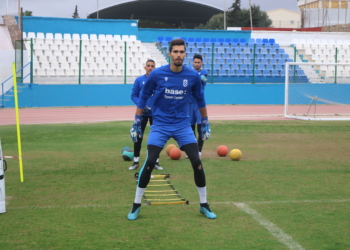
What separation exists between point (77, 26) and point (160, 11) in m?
27.5

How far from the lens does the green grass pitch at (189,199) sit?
16.3ft

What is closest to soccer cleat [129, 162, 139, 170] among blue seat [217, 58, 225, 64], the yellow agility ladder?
the yellow agility ladder

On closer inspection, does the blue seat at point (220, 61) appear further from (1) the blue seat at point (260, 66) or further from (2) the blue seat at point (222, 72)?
(1) the blue seat at point (260, 66)

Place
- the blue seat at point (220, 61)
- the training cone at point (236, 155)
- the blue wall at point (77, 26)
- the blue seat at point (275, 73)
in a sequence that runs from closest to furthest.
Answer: the training cone at point (236, 155) < the blue seat at point (220, 61) < the blue seat at point (275, 73) < the blue wall at point (77, 26)

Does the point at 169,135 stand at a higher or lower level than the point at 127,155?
higher

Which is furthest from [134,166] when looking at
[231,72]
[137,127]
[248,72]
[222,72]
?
[248,72]

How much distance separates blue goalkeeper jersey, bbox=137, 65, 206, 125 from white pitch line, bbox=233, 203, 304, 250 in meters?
1.41

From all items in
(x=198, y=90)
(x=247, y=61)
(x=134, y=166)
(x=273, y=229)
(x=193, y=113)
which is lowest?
(x=134, y=166)

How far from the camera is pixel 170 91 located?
573 centimetres

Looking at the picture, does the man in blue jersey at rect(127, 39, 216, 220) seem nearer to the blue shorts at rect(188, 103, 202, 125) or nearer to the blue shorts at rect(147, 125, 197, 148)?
the blue shorts at rect(147, 125, 197, 148)

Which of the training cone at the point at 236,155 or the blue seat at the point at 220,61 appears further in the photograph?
the blue seat at the point at 220,61

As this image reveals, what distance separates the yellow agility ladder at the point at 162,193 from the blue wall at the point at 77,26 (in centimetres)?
2738

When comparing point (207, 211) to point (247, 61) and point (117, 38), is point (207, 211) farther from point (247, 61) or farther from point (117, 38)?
point (117, 38)

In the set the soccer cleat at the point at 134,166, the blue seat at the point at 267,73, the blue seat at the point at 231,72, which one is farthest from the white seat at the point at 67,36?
the soccer cleat at the point at 134,166
